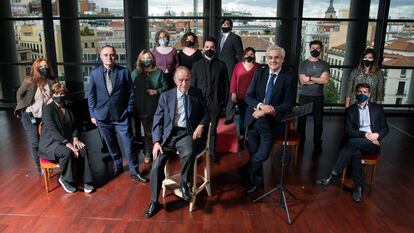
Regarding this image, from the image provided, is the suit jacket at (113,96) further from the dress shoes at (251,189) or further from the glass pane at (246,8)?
the glass pane at (246,8)

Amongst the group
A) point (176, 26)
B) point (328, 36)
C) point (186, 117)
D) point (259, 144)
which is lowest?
point (259, 144)

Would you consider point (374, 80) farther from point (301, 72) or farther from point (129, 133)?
point (129, 133)

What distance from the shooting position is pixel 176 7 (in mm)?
7441

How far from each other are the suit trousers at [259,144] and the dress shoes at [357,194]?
1055 millimetres

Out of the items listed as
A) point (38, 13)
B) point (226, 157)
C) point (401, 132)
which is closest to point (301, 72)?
point (226, 157)

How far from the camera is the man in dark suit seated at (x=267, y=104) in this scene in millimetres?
3676

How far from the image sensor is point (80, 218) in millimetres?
3447

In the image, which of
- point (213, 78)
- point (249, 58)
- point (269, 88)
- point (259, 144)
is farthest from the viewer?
point (249, 58)

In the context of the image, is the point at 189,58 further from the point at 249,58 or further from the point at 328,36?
the point at 328,36

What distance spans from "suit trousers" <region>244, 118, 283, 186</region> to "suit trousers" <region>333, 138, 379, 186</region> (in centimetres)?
84

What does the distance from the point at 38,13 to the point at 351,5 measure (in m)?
6.94

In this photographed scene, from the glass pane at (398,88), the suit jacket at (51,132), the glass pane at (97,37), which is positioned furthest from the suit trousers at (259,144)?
the glass pane at (398,88)

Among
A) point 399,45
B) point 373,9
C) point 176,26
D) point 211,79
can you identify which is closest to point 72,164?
point 211,79

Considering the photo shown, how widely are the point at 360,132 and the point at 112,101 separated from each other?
2.98m
